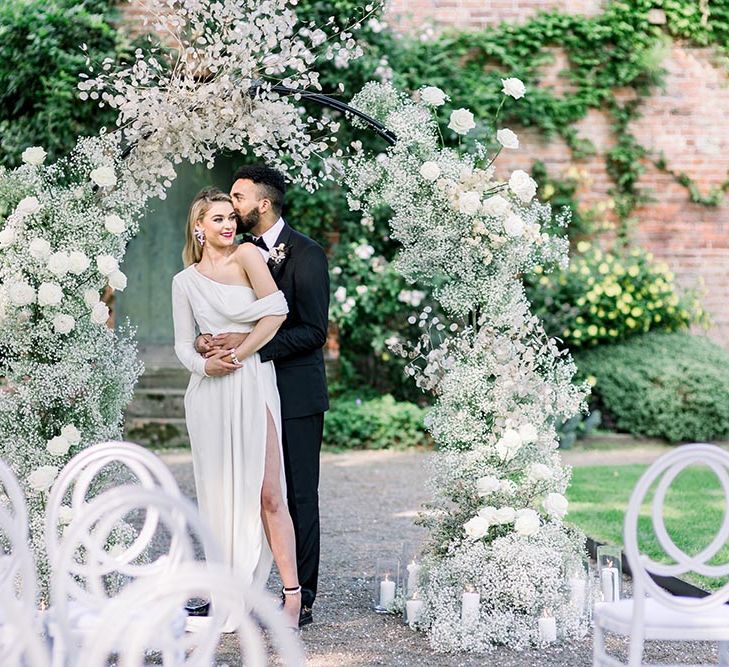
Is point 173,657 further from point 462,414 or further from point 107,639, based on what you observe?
point 462,414

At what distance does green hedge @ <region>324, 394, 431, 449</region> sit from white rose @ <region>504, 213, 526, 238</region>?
5.46 metres

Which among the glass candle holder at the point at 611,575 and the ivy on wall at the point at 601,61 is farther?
the ivy on wall at the point at 601,61

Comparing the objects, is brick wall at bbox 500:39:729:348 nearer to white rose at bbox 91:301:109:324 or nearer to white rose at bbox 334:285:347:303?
white rose at bbox 334:285:347:303

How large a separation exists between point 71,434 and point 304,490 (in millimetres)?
1013

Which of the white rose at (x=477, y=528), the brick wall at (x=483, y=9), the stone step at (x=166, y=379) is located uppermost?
the brick wall at (x=483, y=9)

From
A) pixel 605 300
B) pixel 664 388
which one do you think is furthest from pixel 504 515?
pixel 605 300

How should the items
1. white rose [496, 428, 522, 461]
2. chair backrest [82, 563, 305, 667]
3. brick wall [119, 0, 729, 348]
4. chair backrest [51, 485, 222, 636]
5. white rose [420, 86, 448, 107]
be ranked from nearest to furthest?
chair backrest [82, 563, 305, 667] → chair backrest [51, 485, 222, 636] → white rose [496, 428, 522, 461] → white rose [420, 86, 448, 107] → brick wall [119, 0, 729, 348]

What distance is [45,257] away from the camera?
5004 mm

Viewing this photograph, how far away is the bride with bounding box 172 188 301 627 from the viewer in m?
4.79

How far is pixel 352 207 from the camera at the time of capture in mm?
5141

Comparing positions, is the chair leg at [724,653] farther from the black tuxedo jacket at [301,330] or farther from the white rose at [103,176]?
the white rose at [103,176]

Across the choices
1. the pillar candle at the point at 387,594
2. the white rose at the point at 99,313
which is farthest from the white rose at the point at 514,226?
the white rose at the point at 99,313

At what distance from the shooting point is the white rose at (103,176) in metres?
5.11

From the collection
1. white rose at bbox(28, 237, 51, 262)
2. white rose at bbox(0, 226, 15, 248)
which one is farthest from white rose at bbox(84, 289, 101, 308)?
white rose at bbox(0, 226, 15, 248)
